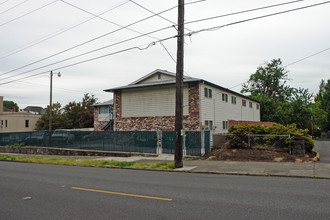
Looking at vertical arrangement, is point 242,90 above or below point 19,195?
above

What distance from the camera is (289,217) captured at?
552 centimetres

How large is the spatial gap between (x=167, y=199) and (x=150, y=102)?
20.3 metres

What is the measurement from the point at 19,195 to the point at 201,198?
527 cm

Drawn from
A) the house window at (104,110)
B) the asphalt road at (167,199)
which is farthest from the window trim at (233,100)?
the asphalt road at (167,199)

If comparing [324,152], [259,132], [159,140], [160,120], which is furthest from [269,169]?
[160,120]

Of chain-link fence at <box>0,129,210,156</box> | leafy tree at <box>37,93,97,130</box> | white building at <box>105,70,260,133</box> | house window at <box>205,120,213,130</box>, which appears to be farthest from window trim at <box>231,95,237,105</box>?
leafy tree at <box>37,93,97,130</box>

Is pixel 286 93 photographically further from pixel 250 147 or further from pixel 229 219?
Answer: pixel 229 219

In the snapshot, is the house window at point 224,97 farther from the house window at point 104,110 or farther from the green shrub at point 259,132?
the house window at point 104,110

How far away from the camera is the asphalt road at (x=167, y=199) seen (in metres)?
5.89

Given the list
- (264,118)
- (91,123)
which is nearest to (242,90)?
(264,118)

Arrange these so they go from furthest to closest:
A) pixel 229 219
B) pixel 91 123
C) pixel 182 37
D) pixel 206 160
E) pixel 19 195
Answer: pixel 91 123 → pixel 206 160 → pixel 182 37 → pixel 19 195 → pixel 229 219

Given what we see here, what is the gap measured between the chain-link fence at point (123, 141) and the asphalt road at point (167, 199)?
774 cm

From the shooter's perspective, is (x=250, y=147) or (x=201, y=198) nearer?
(x=201, y=198)

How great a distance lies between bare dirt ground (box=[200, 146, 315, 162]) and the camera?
14759mm
